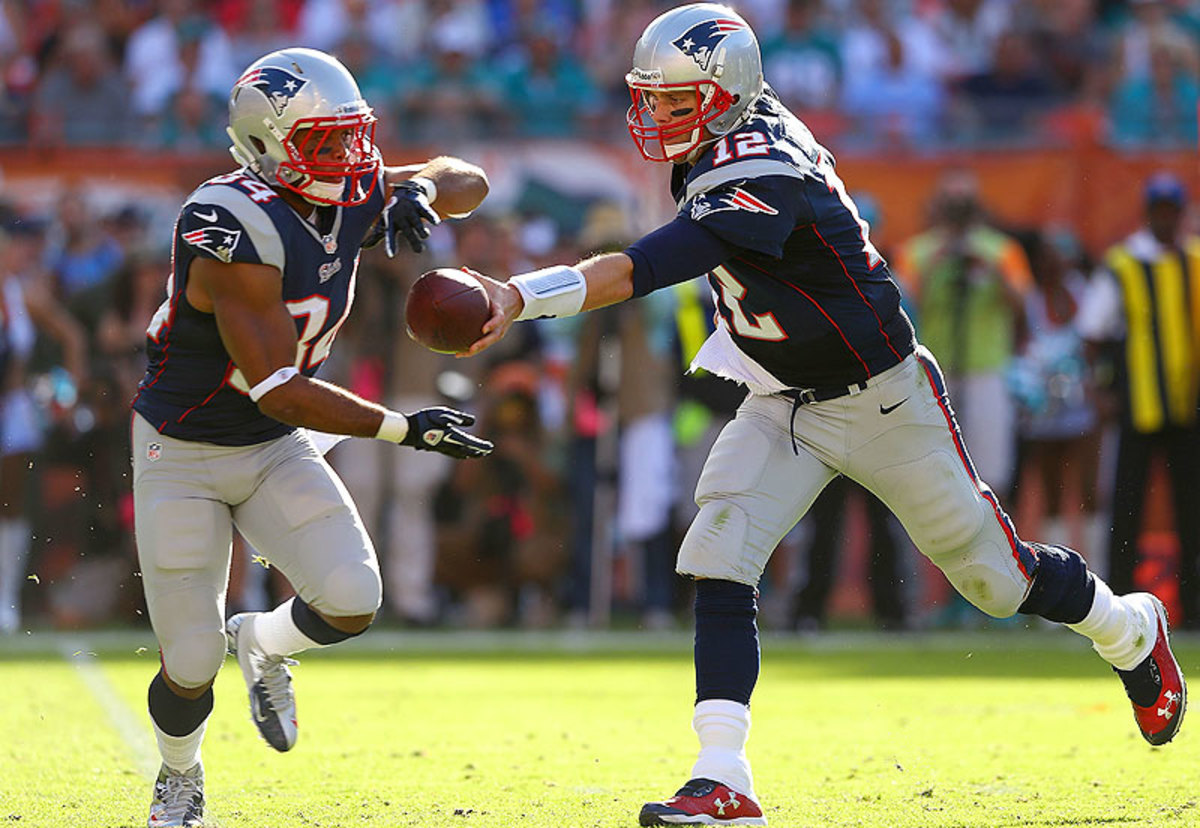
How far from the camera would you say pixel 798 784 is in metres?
5.59

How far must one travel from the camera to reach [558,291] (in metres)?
4.61

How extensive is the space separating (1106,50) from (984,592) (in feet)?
29.4

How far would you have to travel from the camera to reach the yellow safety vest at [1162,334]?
32.8 feet

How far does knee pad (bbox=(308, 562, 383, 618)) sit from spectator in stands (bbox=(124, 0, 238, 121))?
7.81m

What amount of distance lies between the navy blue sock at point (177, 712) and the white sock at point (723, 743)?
4.29 feet

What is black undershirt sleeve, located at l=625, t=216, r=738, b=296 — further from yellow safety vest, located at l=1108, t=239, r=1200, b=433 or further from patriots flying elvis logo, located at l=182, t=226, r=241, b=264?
yellow safety vest, located at l=1108, t=239, r=1200, b=433

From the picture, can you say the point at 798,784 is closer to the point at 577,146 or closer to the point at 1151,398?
the point at 1151,398

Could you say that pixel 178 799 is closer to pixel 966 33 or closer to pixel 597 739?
pixel 597 739

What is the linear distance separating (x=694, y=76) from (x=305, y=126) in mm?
1026

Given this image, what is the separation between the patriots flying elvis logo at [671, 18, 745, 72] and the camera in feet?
16.7

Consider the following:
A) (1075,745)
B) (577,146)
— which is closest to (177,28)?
(577,146)

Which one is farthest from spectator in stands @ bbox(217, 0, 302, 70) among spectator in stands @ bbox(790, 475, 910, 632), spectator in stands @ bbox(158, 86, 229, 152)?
spectator in stands @ bbox(790, 475, 910, 632)

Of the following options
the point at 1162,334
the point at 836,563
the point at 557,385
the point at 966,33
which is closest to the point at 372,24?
the point at 557,385

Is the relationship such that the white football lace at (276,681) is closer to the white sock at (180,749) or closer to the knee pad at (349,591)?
the knee pad at (349,591)
